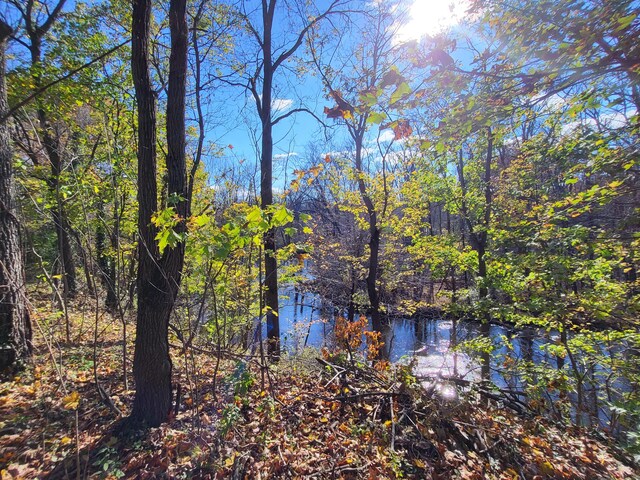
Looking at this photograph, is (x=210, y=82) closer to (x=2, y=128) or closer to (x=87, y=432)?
(x=2, y=128)

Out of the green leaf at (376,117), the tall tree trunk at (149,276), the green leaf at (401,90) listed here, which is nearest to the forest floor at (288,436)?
the tall tree trunk at (149,276)

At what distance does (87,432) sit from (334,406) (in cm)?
257

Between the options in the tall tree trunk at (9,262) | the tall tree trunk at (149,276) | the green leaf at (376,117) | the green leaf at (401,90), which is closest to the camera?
the green leaf at (401,90)

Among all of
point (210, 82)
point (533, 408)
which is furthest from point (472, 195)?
point (210, 82)

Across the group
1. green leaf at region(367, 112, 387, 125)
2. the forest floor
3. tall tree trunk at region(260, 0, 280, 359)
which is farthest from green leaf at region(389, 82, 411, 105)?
tall tree trunk at region(260, 0, 280, 359)

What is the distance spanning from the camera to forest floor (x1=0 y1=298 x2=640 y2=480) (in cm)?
253

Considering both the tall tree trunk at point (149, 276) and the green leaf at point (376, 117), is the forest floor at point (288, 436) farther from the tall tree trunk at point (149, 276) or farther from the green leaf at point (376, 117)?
the green leaf at point (376, 117)

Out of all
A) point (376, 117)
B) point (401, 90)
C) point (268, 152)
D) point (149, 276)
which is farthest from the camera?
point (268, 152)

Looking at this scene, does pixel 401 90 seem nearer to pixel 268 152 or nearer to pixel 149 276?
pixel 149 276

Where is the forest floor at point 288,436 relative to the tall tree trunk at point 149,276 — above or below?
below

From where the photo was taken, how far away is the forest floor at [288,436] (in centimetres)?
253

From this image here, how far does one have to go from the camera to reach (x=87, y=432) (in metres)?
2.85

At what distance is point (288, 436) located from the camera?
301 centimetres

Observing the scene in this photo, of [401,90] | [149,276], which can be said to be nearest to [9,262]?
[149,276]
